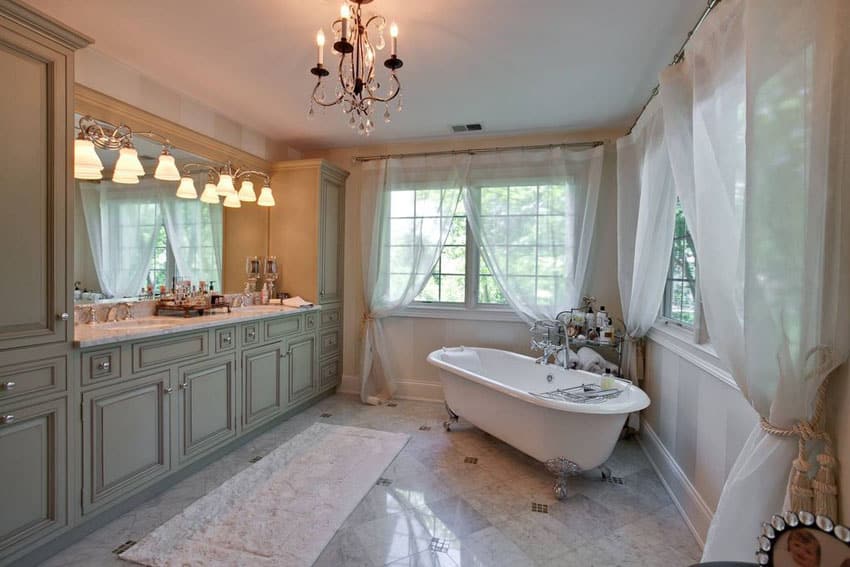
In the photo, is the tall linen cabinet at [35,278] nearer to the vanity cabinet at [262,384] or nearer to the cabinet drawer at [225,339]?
the cabinet drawer at [225,339]

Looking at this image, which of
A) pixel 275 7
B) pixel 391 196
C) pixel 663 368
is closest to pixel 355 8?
pixel 275 7

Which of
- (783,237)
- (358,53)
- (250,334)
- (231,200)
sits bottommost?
(250,334)

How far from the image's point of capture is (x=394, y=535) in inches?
73.9

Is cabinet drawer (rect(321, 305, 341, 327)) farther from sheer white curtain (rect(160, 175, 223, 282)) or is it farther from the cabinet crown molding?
the cabinet crown molding

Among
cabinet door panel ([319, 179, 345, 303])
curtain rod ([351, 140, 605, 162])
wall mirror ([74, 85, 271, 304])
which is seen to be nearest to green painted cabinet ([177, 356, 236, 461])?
wall mirror ([74, 85, 271, 304])

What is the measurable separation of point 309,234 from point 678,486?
3.27 metres

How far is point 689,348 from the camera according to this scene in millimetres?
2133

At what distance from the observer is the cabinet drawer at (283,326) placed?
304 cm

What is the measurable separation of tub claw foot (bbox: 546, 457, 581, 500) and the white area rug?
104cm

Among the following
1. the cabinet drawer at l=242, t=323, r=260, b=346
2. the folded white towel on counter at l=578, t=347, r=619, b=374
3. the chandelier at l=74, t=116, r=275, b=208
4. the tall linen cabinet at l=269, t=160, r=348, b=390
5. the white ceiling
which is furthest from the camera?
the tall linen cabinet at l=269, t=160, r=348, b=390

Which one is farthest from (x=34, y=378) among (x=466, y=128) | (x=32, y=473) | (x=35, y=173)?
(x=466, y=128)

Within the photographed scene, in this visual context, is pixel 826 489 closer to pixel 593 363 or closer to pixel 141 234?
pixel 593 363

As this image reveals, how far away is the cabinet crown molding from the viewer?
4.83 ft

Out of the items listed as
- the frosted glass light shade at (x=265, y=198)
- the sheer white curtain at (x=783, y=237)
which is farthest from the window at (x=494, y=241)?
the sheer white curtain at (x=783, y=237)
